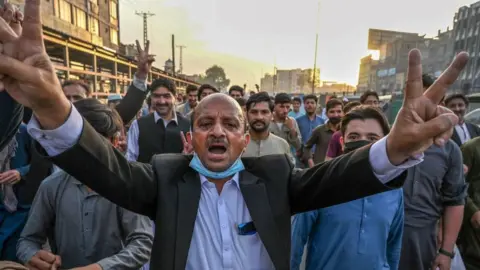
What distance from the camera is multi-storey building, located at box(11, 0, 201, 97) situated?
10.7m

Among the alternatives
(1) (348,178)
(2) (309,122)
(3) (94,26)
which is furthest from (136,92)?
(3) (94,26)

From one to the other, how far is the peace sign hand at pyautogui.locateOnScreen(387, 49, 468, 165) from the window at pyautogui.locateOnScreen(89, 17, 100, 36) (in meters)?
36.9

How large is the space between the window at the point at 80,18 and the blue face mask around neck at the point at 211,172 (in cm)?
3368

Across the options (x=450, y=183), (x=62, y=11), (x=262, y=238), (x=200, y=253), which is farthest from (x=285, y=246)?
(x=62, y=11)

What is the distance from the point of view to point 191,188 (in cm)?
138

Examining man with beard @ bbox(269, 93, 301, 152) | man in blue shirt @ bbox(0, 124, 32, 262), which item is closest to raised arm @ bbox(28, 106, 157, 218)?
man in blue shirt @ bbox(0, 124, 32, 262)

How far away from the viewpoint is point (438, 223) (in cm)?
259

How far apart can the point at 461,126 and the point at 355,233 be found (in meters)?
3.31

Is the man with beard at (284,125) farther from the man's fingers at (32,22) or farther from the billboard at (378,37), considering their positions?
the billboard at (378,37)

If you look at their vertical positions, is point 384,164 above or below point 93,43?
below

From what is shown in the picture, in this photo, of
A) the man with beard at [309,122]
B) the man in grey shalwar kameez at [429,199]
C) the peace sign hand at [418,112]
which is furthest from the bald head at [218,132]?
the man with beard at [309,122]

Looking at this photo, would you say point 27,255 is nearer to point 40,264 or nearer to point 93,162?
point 40,264

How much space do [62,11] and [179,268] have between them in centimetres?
3188

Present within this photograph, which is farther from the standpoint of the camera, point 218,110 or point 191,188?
point 218,110
